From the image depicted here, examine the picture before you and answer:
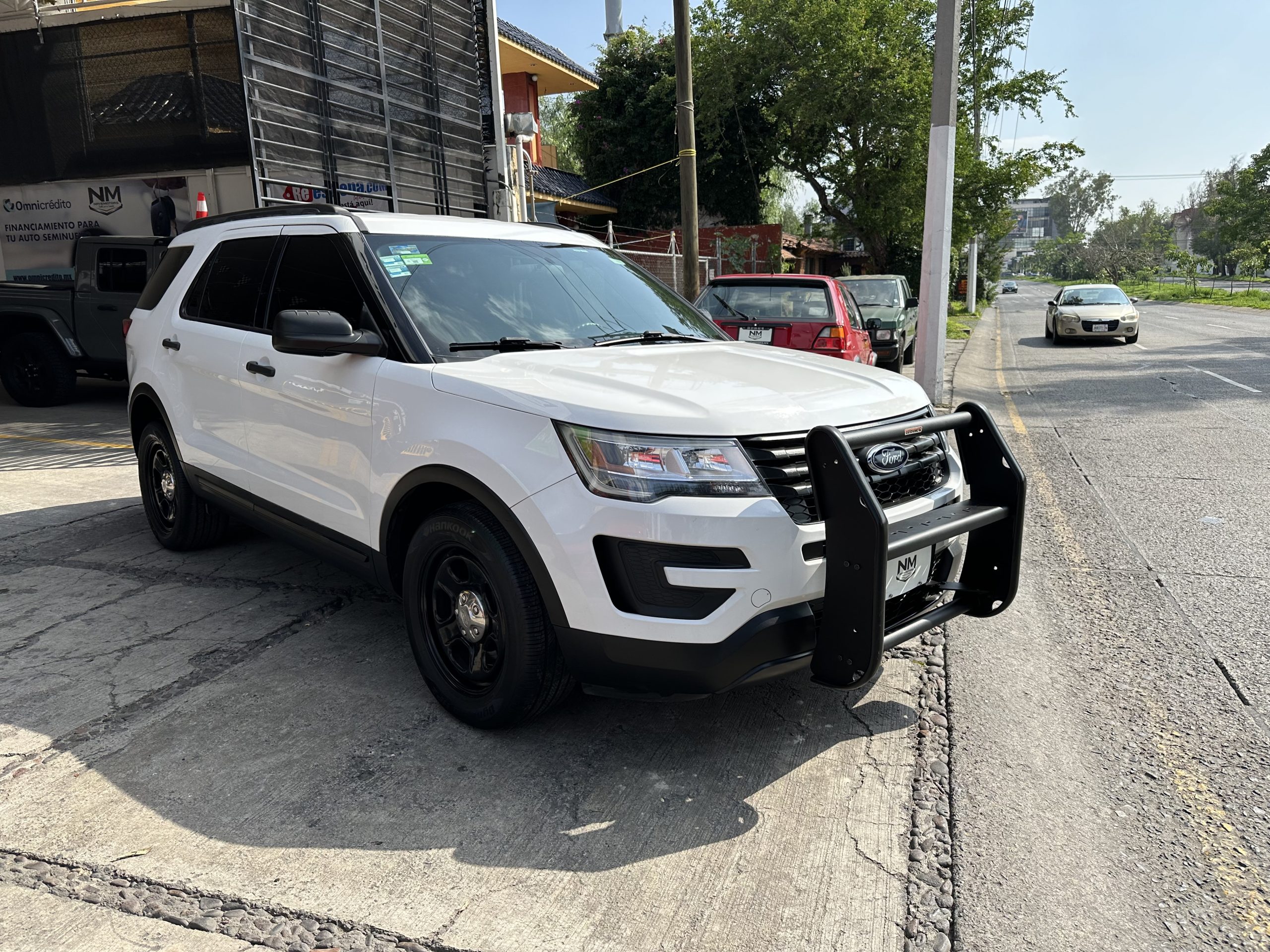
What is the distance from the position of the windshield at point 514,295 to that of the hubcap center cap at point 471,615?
0.89 meters

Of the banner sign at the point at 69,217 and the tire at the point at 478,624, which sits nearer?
the tire at the point at 478,624

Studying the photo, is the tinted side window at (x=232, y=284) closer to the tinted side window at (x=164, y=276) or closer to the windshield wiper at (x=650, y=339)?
the tinted side window at (x=164, y=276)

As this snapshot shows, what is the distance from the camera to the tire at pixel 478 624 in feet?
10.00

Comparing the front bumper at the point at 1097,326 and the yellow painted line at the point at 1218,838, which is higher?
the front bumper at the point at 1097,326

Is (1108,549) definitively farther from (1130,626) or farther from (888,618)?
(888,618)

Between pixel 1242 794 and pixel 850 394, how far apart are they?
1.79 m

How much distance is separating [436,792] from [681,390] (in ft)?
5.08

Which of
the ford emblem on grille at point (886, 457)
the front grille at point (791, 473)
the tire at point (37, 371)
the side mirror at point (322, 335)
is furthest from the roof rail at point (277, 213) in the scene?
the tire at point (37, 371)

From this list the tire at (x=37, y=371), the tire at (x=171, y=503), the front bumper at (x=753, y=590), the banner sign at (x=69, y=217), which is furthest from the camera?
the banner sign at (x=69, y=217)

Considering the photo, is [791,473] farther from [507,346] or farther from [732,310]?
[732,310]

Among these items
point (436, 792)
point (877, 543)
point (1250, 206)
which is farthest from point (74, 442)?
point (1250, 206)

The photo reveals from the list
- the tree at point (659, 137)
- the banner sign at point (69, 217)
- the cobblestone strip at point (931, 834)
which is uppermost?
the tree at point (659, 137)

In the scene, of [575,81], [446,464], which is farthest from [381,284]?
[575,81]

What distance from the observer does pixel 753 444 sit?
2.89 metres
